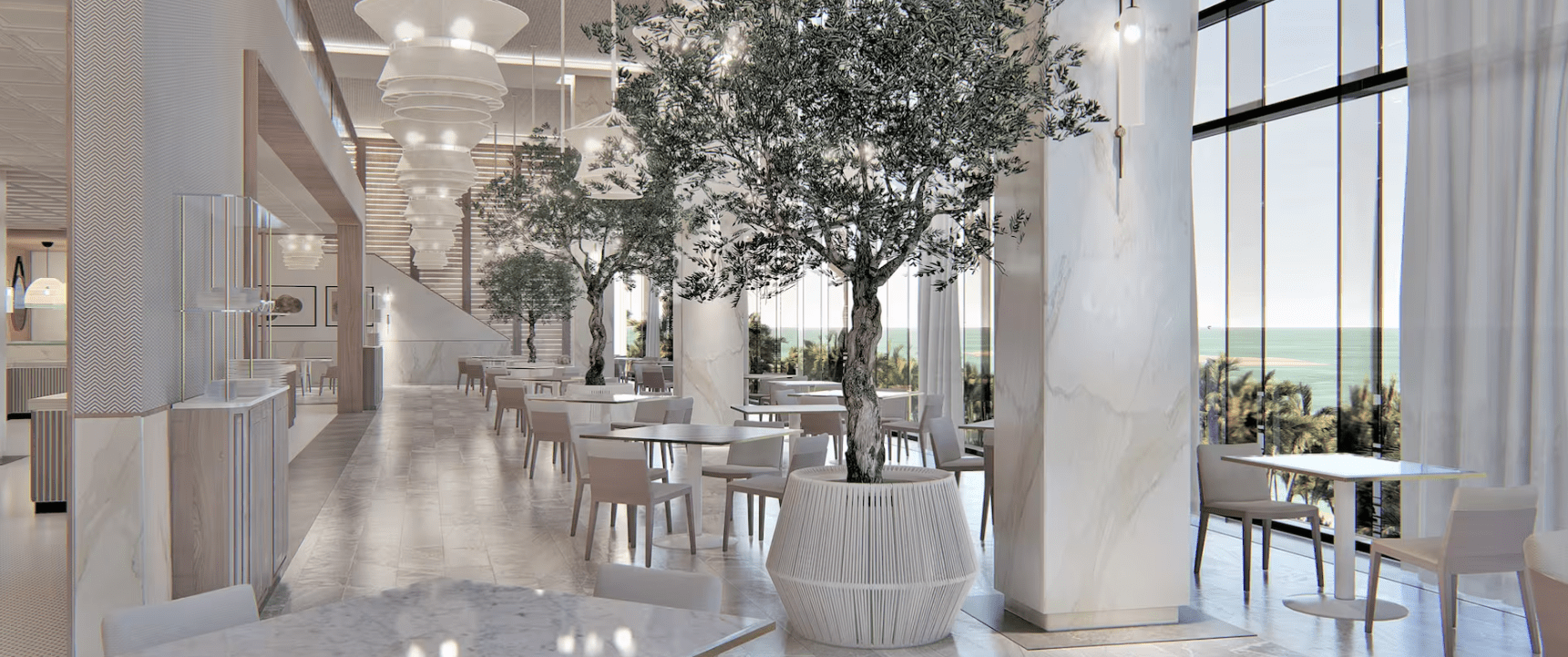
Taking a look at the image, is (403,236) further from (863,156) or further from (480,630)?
(480,630)

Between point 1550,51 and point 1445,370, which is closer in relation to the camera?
point 1550,51

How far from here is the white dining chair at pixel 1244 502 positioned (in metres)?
5.95

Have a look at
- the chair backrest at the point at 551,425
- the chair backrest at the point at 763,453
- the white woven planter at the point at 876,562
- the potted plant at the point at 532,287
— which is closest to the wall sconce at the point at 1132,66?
the white woven planter at the point at 876,562

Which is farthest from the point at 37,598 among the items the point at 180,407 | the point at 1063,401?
the point at 1063,401

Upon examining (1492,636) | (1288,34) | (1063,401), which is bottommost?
(1492,636)

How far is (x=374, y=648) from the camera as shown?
2256 mm

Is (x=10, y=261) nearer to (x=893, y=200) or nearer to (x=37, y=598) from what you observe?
(x=37, y=598)

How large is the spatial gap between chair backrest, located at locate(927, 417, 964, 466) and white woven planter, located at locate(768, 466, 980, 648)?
308 cm

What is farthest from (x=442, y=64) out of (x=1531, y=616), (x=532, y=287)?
(x=532, y=287)

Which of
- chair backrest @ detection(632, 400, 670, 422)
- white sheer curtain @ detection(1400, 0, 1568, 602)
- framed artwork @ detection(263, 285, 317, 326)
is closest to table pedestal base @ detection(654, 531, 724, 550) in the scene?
chair backrest @ detection(632, 400, 670, 422)

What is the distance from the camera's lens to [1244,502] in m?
6.26

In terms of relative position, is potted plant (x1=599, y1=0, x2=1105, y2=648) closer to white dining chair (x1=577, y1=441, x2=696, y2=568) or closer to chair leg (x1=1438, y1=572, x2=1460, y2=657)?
white dining chair (x1=577, y1=441, x2=696, y2=568)

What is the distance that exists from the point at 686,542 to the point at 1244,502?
3.45 m

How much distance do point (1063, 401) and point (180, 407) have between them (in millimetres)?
4022
